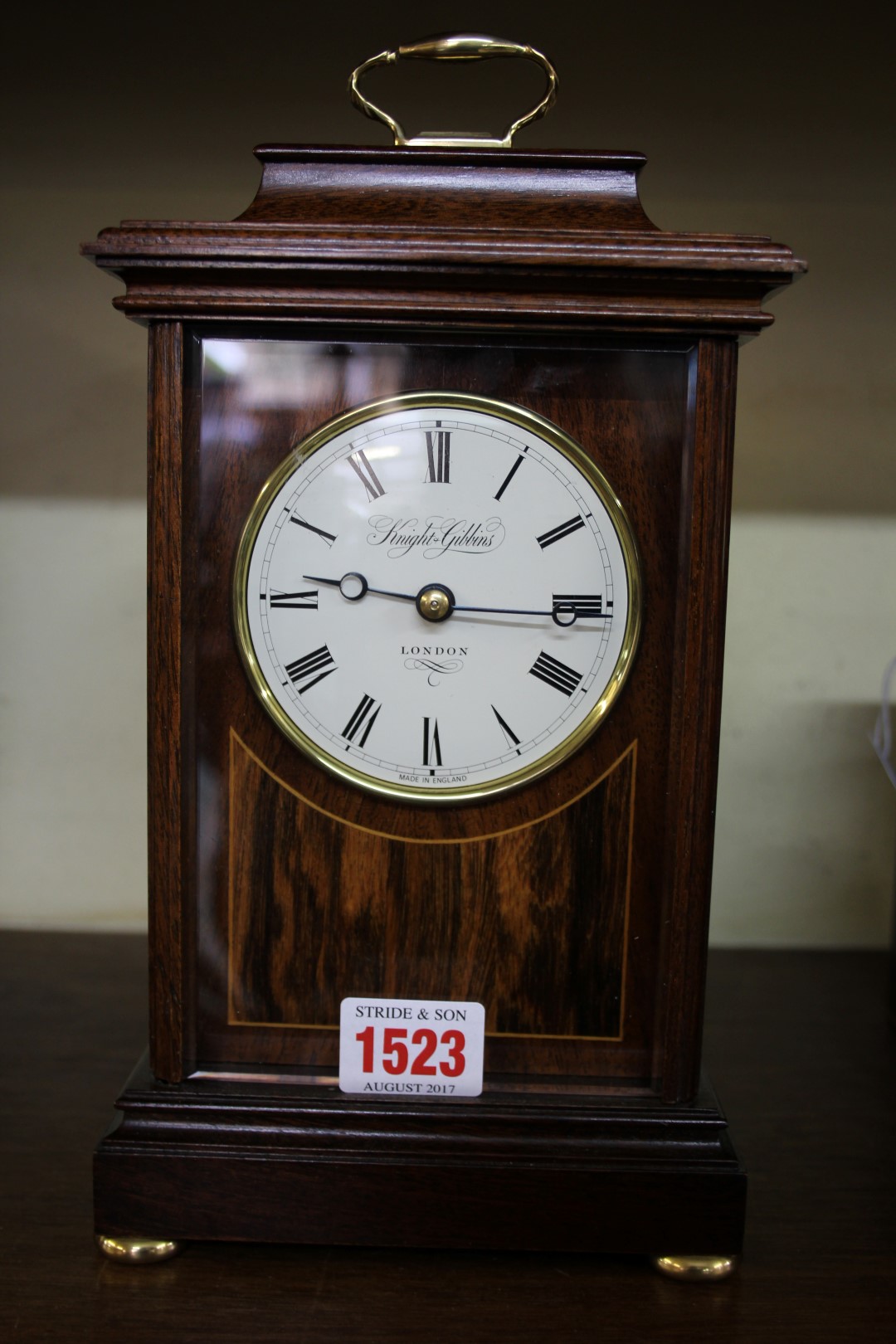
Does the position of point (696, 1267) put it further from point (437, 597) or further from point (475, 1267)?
point (437, 597)

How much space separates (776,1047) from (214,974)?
62 cm

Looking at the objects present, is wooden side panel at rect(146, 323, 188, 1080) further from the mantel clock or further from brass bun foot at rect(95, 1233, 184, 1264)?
brass bun foot at rect(95, 1233, 184, 1264)

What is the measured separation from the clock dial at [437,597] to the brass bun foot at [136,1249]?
1.16 ft

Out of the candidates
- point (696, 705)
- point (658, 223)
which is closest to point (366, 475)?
point (696, 705)

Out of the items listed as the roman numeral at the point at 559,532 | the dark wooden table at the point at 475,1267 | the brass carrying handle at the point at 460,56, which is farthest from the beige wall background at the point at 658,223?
the roman numeral at the point at 559,532

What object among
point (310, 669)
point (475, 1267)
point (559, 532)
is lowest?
point (475, 1267)

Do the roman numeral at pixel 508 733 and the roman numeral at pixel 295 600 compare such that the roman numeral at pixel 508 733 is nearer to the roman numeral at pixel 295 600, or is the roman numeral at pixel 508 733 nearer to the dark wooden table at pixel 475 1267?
the roman numeral at pixel 295 600

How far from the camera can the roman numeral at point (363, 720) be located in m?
0.88

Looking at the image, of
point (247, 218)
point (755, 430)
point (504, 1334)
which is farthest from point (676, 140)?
point (504, 1334)

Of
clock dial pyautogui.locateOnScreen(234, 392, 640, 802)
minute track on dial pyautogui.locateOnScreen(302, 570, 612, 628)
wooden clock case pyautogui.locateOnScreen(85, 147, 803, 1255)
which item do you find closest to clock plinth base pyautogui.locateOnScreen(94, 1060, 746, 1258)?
wooden clock case pyautogui.locateOnScreen(85, 147, 803, 1255)

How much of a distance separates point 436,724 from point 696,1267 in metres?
0.42

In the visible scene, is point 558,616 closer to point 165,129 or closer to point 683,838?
point 683,838

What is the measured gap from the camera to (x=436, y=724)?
0.88 metres

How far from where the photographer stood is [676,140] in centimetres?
141
